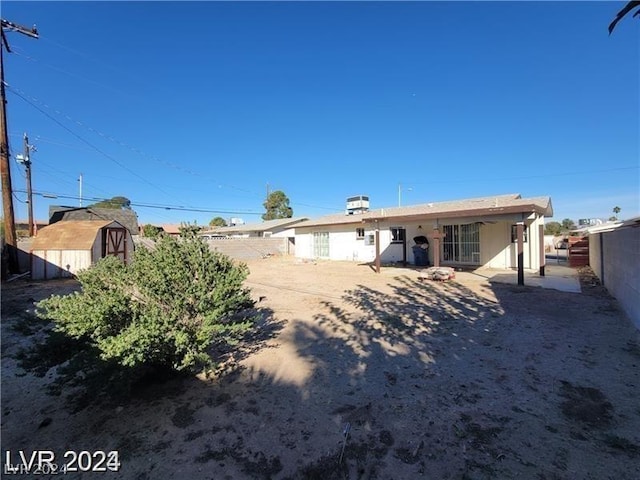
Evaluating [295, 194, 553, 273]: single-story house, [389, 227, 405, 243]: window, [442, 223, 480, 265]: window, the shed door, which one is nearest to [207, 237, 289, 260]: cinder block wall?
[295, 194, 553, 273]: single-story house

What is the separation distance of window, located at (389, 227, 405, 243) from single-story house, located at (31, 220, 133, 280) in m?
13.4

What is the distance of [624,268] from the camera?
661 centimetres

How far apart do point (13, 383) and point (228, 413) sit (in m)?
3.18

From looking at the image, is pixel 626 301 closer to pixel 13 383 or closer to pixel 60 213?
pixel 13 383

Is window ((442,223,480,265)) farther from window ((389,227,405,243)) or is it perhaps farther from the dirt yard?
the dirt yard

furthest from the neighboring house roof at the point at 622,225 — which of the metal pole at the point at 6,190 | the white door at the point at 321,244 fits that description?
the metal pole at the point at 6,190

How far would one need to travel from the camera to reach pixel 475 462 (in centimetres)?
243

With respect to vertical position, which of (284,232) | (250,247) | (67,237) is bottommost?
(250,247)

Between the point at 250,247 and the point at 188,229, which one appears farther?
the point at 250,247

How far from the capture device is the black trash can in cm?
1628

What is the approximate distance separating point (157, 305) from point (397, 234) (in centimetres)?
1621

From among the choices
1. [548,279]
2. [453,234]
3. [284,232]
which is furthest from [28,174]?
[548,279]

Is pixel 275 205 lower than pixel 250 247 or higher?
higher

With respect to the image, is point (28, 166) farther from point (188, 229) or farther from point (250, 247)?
point (188, 229)
